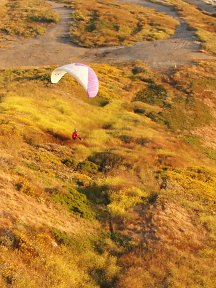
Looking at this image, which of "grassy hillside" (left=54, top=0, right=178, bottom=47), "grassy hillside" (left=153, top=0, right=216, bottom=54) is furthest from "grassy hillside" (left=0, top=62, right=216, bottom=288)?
"grassy hillside" (left=54, top=0, right=178, bottom=47)

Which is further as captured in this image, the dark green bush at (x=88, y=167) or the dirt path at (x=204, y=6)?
the dirt path at (x=204, y=6)

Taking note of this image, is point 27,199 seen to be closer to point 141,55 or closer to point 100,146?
point 100,146

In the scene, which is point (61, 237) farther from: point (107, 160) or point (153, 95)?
point (153, 95)

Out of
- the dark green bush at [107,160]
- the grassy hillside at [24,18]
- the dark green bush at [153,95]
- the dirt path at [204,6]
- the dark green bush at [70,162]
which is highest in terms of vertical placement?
the dark green bush at [70,162]

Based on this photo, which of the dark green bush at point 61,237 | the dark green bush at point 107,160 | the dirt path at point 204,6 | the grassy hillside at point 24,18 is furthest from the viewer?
the dirt path at point 204,6

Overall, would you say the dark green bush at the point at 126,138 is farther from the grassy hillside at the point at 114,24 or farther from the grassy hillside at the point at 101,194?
the grassy hillside at the point at 114,24

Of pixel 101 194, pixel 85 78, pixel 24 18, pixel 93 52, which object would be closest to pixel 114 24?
pixel 24 18

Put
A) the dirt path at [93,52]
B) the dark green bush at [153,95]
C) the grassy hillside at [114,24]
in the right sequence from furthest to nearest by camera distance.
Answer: the grassy hillside at [114,24] → the dirt path at [93,52] → the dark green bush at [153,95]

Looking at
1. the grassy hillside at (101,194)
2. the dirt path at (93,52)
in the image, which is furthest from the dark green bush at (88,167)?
the dirt path at (93,52)

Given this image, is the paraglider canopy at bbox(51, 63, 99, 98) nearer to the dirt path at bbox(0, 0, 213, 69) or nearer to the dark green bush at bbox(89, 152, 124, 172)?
the dark green bush at bbox(89, 152, 124, 172)
